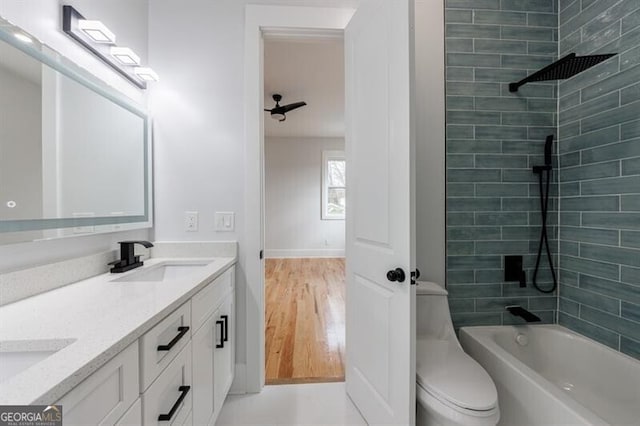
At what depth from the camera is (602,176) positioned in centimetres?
148

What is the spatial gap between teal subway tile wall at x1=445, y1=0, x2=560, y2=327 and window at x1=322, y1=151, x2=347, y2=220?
4.42 meters

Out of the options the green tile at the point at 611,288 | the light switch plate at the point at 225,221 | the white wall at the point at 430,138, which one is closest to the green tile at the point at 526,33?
the white wall at the point at 430,138

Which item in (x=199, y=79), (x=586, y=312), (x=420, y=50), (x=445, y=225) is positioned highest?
(x=420, y=50)

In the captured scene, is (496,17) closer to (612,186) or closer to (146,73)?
(612,186)

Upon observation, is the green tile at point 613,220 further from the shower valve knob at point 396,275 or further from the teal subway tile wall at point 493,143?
the shower valve knob at point 396,275

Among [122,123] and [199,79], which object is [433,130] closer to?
[199,79]

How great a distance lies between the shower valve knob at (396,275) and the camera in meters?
1.15

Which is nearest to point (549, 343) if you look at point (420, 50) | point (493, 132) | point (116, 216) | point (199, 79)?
point (493, 132)

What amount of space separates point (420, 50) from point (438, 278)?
1.43 meters

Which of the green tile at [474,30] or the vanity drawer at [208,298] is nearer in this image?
the vanity drawer at [208,298]

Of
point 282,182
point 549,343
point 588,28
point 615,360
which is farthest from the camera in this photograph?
point 282,182

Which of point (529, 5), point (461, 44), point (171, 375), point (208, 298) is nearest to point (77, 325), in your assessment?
point (171, 375)

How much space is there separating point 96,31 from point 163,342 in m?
1.38

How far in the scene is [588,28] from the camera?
1.55 meters
